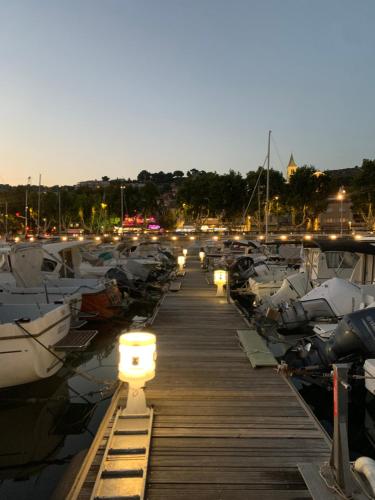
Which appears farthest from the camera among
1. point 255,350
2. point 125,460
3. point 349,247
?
point 349,247

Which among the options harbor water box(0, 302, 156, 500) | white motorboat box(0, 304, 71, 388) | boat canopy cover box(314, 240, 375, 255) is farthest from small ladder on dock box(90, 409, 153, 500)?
boat canopy cover box(314, 240, 375, 255)

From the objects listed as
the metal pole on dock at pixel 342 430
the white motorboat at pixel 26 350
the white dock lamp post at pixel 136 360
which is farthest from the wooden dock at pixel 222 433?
the white motorboat at pixel 26 350

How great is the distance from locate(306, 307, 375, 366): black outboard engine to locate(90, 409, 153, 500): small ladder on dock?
430 cm

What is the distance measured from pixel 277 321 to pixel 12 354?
7.88 metres

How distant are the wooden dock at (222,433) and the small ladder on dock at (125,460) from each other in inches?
4.8

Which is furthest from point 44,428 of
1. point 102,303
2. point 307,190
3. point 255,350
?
point 307,190

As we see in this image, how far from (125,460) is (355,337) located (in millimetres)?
5094

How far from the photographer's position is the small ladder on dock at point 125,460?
160 inches

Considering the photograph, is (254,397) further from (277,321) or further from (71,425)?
(277,321)

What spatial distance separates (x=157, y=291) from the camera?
2273 cm

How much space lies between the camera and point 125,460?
4602 millimetres

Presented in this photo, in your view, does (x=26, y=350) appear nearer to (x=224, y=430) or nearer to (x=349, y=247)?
(x=224, y=430)

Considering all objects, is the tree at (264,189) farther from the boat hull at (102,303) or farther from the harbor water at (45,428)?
the harbor water at (45,428)

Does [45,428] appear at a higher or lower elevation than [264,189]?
lower
